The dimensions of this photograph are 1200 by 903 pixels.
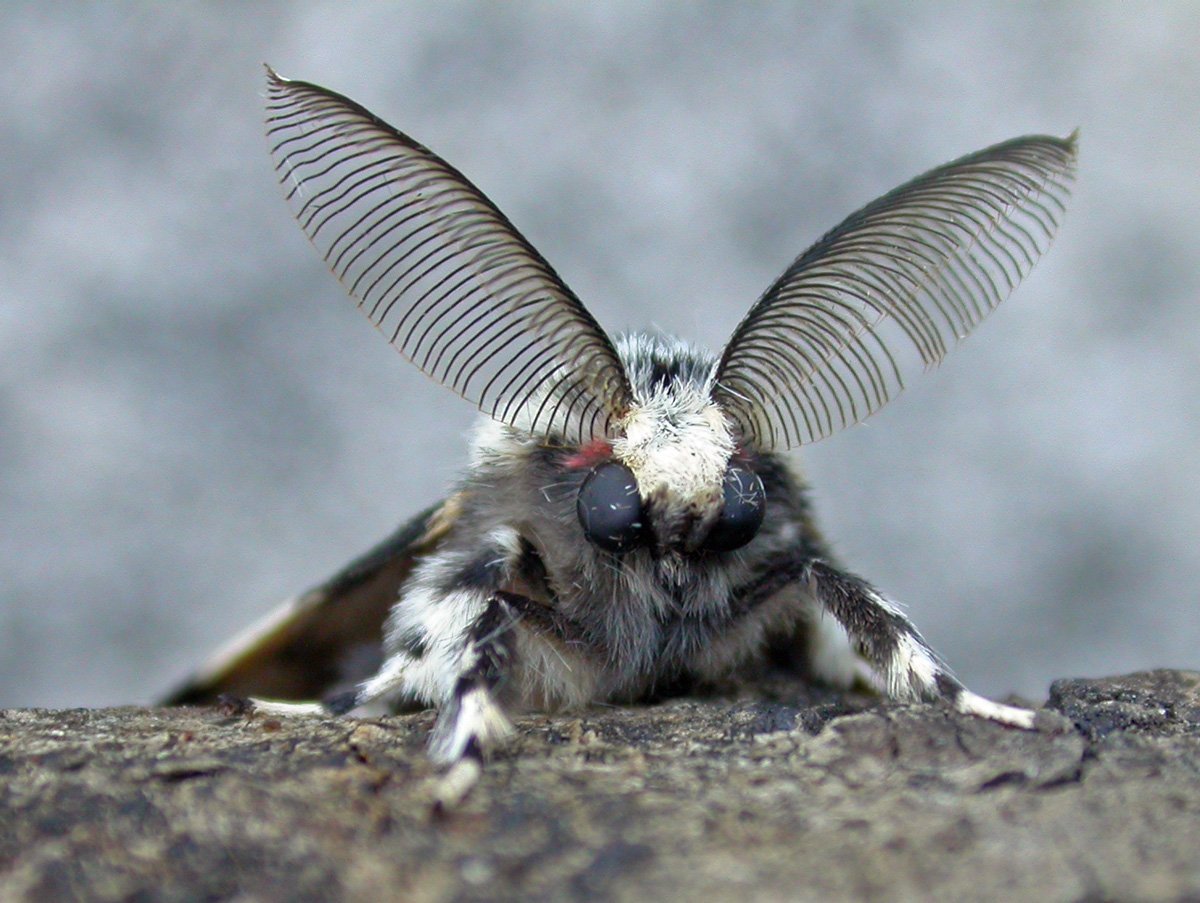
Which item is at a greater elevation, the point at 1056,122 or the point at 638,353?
the point at 1056,122

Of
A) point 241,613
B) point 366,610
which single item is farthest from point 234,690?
point 241,613

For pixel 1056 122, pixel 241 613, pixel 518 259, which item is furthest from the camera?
pixel 1056 122

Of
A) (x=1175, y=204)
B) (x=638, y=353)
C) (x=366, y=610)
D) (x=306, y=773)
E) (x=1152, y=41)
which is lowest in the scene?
(x=306, y=773)

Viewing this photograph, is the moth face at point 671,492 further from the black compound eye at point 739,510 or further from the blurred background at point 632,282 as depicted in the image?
the blurred background at point 632,282

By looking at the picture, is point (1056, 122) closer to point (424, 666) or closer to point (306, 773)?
point (424, 666)

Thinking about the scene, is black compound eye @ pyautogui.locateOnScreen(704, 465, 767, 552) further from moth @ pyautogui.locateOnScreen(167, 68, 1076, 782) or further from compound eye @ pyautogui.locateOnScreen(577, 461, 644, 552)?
compound eye @ pyautogui.locateOnScreen(577, 461, 644, 552)

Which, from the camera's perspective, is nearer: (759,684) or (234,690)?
(759,684)

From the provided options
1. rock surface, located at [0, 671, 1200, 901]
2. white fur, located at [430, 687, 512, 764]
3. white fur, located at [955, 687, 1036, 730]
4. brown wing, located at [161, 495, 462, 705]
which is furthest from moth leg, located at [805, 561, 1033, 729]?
brown wing, located at [161, 495, 462, 705]

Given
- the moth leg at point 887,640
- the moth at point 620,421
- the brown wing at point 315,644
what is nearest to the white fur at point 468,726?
the moth at point 620,421
